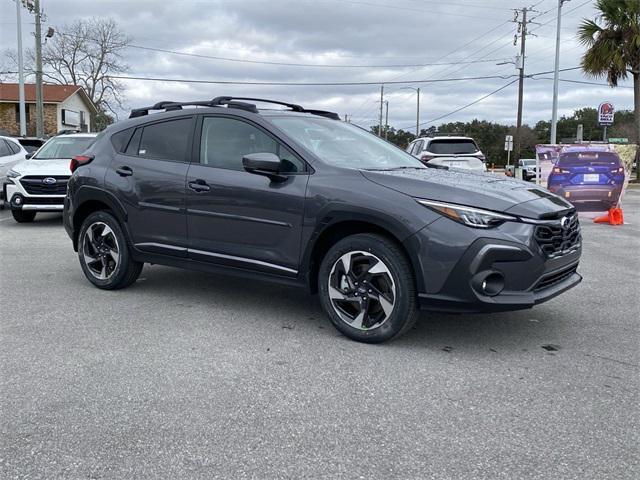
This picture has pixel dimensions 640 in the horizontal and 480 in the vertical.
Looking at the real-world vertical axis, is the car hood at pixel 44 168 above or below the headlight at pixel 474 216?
above

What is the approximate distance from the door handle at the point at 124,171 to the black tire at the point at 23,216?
660cm

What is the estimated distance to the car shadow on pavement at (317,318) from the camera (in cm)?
451

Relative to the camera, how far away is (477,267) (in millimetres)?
3969

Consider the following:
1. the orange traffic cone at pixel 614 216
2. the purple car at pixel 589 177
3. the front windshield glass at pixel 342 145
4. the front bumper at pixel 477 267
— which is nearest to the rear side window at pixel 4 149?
the front windshield glass at pixel 342 145

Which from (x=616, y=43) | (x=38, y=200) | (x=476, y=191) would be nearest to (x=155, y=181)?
(x=476, y=191)

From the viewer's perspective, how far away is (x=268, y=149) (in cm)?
495

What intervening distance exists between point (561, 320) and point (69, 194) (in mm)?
4811

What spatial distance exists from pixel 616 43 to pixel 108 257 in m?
27.3

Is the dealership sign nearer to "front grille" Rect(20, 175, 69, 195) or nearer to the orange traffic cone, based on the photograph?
the orange traffic cone

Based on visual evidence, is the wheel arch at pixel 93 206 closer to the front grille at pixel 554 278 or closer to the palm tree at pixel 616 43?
the front grille at pixel 554 278

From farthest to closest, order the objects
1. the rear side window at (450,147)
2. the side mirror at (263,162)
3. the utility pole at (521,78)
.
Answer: the utility pole at (521,78) < the rear side window at (450,147) < the side mirror at (263,162)

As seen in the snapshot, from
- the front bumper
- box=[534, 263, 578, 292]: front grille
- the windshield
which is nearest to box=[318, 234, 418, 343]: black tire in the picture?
the front bumper

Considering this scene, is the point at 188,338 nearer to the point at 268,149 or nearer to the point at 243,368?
the point at 243,368

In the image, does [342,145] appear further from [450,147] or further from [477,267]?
[450,147]
